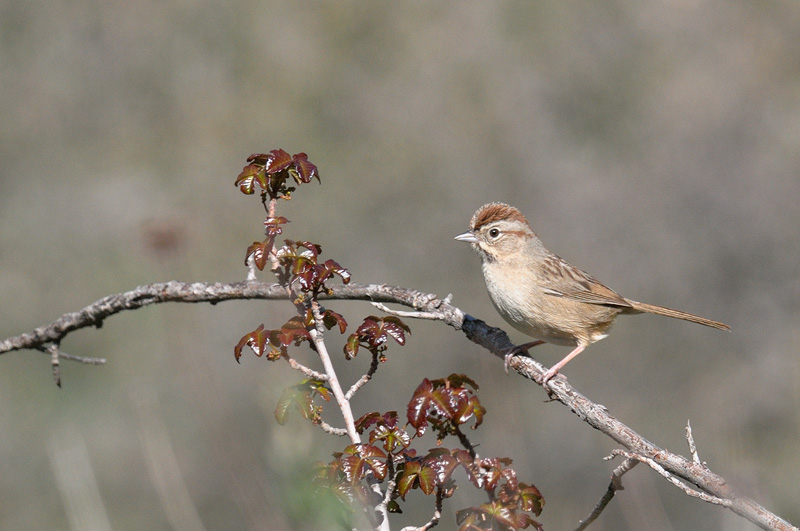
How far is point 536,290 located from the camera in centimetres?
514

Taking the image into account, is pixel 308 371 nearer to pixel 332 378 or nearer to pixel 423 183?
pixel 332 378

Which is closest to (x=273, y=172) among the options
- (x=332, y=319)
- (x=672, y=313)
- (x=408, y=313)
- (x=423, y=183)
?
(x=332, y=319)

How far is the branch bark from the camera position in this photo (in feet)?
9.00

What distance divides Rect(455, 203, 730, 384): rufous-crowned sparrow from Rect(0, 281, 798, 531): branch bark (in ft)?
3.93

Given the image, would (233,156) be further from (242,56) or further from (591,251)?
(591,251)

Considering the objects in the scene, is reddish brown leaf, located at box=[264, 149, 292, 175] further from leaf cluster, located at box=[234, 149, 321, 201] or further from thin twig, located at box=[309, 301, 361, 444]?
thin twig, located at box=[309, 301, 361, 444]

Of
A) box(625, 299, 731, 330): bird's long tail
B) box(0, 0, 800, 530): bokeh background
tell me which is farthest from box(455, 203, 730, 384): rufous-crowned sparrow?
box(0, 0, 800, 530): bokeh background

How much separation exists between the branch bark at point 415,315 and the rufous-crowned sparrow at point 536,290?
1.20 metres

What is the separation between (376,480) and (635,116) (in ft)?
33.5

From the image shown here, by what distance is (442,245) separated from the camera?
1110cm

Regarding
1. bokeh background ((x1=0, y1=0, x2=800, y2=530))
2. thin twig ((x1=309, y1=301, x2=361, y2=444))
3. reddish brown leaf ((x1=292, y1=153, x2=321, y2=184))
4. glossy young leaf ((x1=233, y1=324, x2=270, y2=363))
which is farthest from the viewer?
bokeh background ((x1=0, y1=0, x2=800, y2=530))

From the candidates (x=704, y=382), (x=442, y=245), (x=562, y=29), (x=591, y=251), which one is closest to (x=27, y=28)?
(x=442, y=245)

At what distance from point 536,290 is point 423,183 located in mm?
6532

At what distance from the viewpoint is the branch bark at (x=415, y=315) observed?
9.00 feet
